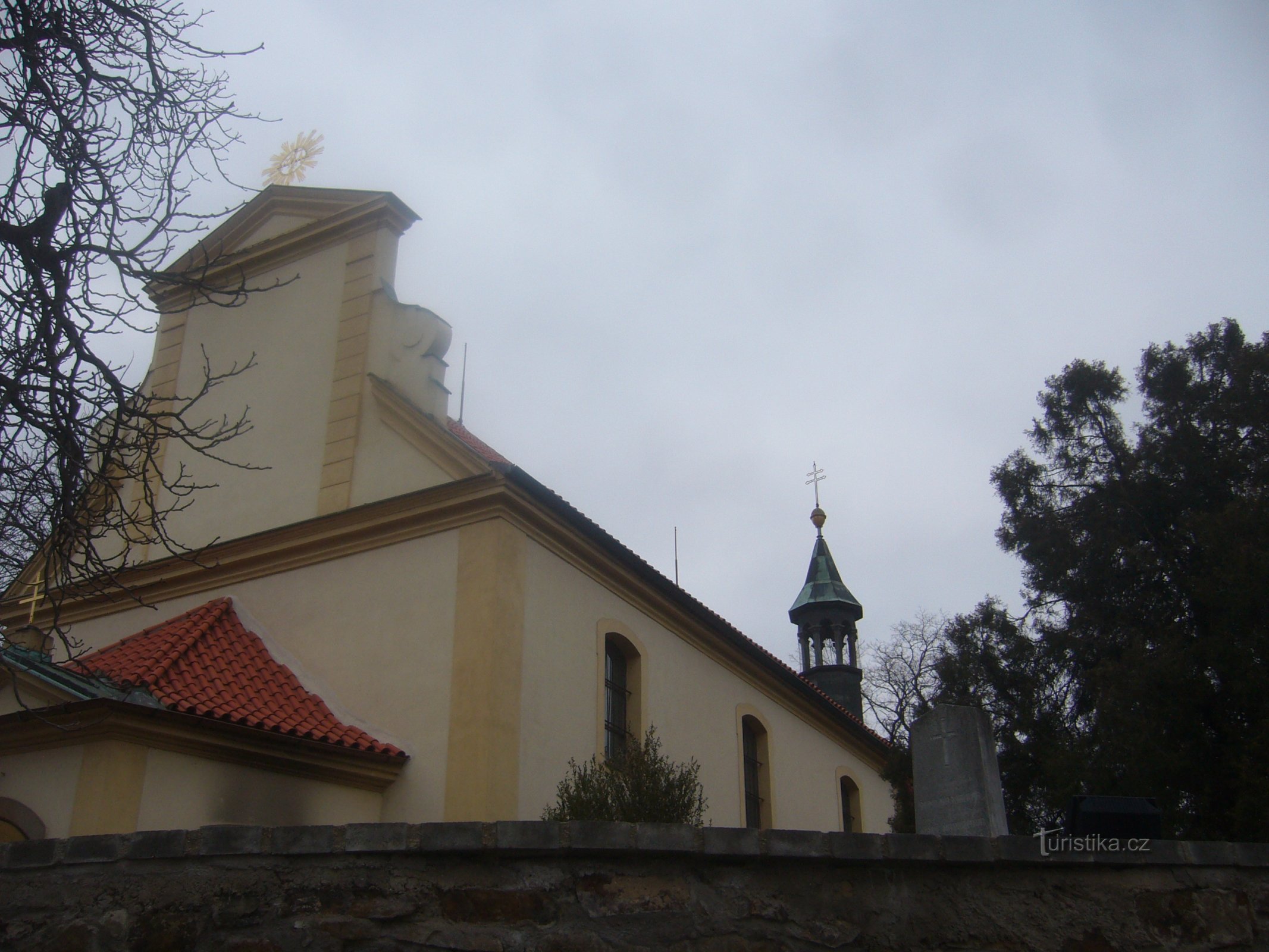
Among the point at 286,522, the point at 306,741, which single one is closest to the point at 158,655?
the point at 306,741

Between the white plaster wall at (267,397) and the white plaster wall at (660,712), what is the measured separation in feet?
10.1

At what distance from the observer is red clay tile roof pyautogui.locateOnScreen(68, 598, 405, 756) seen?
9.90 meters

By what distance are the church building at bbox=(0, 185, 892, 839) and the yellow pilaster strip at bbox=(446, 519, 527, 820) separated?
0.02 m

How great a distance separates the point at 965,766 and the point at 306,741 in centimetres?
563

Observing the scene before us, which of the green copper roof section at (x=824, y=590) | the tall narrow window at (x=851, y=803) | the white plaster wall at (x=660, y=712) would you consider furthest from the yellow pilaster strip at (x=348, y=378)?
the green copper roof section at (x=824, y=590)

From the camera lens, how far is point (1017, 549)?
17234mm

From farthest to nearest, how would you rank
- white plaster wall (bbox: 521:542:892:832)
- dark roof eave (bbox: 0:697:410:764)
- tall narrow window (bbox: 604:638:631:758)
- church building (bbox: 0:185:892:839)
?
tall narrow window (bbox: 604:638:631:758)
white plaster wall (bbox: 521:542:892:832)
church building (bbox: 0:185:892:839)
dark roof eave (bbox: 0:697:410:764)

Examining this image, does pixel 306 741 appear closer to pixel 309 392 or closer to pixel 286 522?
pixel 286 522

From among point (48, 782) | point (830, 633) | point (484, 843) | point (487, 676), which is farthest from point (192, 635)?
point (830, 633)

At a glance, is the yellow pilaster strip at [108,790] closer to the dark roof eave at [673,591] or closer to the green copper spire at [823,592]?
the dark roof eave at [673,591]

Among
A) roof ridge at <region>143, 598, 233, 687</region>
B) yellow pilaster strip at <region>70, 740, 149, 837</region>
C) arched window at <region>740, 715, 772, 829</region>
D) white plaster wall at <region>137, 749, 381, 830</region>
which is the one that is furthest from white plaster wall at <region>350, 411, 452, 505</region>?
arched window at <region>740, 715, 772, 829</region>

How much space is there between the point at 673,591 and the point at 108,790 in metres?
7.08

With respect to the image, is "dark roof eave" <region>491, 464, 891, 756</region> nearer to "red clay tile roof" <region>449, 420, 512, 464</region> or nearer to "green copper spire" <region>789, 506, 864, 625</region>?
"red clay tile roof" <region>449, 420, 512, 464</region>

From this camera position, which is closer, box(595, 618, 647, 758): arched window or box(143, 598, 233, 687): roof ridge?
box(143, 598, 233, 687): roof ridge
